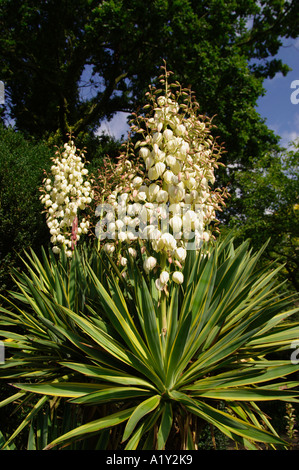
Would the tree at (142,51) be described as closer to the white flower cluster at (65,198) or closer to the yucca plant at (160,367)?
A: the white flower cluster at (65,198)

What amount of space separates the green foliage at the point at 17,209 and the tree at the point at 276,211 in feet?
15.2

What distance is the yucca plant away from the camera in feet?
4.43

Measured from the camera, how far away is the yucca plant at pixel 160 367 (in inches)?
53.1

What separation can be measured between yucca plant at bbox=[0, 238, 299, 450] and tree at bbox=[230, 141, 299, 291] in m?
5.68

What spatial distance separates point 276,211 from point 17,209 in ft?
19.0

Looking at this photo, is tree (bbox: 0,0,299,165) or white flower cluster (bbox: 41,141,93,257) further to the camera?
tree (bbox: 0,0,299,165)

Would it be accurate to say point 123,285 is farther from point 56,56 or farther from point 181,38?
point 56,56

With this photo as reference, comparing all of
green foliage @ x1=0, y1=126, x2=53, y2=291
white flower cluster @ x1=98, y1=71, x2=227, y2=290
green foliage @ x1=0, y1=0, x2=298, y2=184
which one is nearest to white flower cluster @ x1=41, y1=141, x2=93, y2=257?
green foliage @ x1=0, y1=126, x2=53, y2=291

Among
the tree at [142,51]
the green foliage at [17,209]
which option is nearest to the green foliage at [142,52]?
the tree at [142,51]

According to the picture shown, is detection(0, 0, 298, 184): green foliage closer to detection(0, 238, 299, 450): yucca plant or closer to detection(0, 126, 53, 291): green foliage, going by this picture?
detection(0, 126, 53, 291): green foliage

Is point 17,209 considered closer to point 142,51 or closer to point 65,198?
point 65,198

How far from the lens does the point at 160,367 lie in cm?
148

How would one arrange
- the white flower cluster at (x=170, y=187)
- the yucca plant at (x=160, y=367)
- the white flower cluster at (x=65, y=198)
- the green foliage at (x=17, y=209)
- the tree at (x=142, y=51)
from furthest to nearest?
the tree at (x=142, y=51)
the green foliage at (x=17, y=209)
the white flower cluster at (x=65, y=198)
the white flower cluster at (x=170, y=187)
the yucca plant at (x=160, y=367)

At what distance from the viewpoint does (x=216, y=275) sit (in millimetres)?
1982
